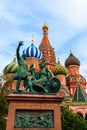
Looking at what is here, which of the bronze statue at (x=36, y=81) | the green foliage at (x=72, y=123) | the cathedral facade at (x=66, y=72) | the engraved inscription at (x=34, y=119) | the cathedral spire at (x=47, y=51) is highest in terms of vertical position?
the cathedral spire at (x=47, y=51)

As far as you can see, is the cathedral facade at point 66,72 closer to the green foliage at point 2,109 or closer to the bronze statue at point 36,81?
the green foliage at point 2,109

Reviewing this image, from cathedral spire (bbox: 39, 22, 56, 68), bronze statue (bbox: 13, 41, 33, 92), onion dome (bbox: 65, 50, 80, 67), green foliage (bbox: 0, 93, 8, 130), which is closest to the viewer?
bronze statue (bbox: 13, 41, 33, 92)

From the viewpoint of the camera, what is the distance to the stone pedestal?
12195 mm

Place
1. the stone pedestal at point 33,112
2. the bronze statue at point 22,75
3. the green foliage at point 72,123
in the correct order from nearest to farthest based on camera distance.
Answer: the stone pedestal at point 33,112
the bronze statue at point 22,75
the green foliage at point 72,123

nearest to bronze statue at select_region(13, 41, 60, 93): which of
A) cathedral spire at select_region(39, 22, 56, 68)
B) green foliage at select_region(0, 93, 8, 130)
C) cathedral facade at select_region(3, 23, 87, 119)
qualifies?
green foliage at select_region(0, 93, 8, 130)

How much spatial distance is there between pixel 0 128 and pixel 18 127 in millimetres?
9383

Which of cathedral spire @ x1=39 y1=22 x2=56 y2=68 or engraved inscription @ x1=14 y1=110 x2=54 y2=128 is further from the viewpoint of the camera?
cathedral spire @ x1=39 y1=22 x2=56 y2=68

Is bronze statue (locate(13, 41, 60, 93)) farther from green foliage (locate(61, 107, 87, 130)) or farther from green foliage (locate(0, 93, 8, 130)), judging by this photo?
green foliage (locate(61, 107, 87, 130))

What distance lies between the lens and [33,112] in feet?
41.4

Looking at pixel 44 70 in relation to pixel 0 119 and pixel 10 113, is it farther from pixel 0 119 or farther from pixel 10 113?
pixel 0 119

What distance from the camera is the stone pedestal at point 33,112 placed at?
40.0ft

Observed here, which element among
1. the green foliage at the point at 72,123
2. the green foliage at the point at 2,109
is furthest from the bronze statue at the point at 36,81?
the green foliage at the point at 72,123

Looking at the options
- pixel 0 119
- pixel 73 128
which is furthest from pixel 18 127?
pixel 73 128

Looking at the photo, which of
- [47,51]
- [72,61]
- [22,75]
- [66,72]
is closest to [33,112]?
[22,75]
